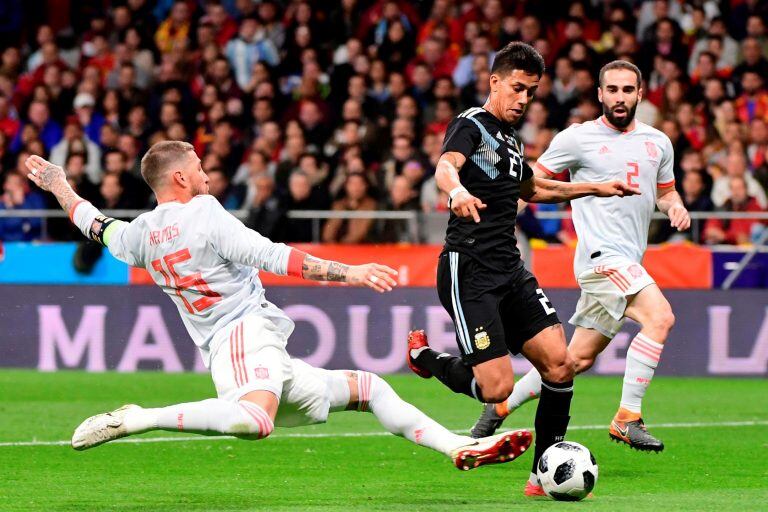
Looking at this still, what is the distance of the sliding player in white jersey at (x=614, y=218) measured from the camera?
909cm

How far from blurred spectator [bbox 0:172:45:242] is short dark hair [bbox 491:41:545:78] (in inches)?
410

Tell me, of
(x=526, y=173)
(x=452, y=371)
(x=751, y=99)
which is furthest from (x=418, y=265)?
(x=526, y=173)

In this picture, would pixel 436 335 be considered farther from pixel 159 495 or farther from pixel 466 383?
pixel 159 495

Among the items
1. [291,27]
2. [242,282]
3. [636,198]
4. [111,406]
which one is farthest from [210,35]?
[242,282]

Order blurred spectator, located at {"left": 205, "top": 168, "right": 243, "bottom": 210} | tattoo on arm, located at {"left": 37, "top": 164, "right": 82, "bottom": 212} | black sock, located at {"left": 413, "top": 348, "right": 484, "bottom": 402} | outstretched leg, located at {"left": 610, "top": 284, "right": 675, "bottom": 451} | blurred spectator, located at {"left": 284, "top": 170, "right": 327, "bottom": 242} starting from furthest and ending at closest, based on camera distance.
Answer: blurred spectator, located at {"left": 205, "top": 168, "right": 243, "bottom": 210}
blurred spectator, located at {"left": 284, "top": 170, "right": 327, "bottom": 242}
outstretched leg, located at {"left": 610, "top": 284, "right": 675, "bottom": 451}
black sock, located at {"left": 413, "top": 348, "right": 484, "bottom": 402}
tattoo on arm, located at {"left": 37, "top": 164, "right": 82, "bottom": 212}

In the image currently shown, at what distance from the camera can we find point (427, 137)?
17.0 meters

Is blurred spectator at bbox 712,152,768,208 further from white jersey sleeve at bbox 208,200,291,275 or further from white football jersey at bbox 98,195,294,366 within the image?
white jersey sleeve at bbox 208,200,291,275

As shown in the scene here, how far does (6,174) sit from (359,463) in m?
11.1

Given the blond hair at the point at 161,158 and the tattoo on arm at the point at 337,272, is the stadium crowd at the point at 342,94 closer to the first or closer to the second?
the blond hair at the point at 161,158

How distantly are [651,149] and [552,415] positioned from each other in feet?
7.89

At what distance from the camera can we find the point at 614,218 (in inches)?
364

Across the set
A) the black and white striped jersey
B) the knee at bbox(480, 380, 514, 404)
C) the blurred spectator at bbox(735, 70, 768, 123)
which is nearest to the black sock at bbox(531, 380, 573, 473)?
the knee at bbox(480, 380, 514, 404)

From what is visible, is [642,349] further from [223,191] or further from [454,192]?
[223,191]

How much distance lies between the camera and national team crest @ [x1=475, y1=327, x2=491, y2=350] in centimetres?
778
